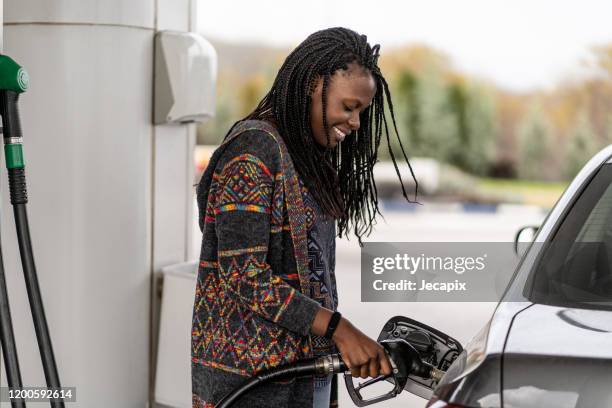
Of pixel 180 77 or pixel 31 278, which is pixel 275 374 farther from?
pixel 180 77

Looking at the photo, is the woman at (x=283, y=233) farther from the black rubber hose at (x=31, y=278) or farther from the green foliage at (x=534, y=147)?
the green foliage at (x=534, y=147)

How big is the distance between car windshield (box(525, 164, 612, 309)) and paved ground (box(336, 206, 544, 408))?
32.4 inches

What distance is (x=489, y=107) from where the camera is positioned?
2164 centimetres

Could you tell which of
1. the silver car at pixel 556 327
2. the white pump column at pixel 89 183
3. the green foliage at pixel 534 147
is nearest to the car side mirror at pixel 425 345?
the silver car at pixel 556 327

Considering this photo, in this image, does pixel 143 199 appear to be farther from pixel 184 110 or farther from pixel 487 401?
pixel 487 401

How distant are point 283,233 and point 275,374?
320mm

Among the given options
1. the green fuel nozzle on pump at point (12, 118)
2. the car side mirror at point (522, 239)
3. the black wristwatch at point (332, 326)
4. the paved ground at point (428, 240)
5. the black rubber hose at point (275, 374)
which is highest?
the green fuel nozzle on pump at point (12, 118)

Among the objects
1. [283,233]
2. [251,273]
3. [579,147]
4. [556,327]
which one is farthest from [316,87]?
[579,147]

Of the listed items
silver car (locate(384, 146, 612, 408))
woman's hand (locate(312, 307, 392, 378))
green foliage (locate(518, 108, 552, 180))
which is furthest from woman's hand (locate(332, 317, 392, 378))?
green foliage (locate(518, 108, 552, 180))

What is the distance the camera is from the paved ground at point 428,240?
28.9ft

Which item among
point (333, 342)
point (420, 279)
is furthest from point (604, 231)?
point (333, 342)

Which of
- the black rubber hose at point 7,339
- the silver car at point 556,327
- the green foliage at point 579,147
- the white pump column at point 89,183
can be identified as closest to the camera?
the silver car at point 556,327

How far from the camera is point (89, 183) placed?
391cm

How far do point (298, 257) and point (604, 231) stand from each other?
85 cm
